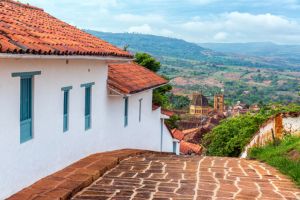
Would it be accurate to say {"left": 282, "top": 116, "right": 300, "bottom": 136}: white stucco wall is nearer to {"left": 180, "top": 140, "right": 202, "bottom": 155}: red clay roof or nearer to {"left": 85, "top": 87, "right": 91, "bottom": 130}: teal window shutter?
{"left": 85, "top": 87, "right": 91, "bottom": 130}: teal window shutter

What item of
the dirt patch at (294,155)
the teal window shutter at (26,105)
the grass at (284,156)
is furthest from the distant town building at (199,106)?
the teal window shutter at (26,105)

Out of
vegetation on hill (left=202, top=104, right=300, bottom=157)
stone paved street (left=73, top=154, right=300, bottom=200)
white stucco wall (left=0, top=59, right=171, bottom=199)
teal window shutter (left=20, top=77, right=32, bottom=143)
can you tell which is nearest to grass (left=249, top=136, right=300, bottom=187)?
stone paved street (left=73, top=154, right=300, bottom=200)

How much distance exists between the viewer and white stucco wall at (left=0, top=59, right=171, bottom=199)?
7.23m

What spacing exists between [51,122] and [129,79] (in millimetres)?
6603

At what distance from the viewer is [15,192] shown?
24.7 ft

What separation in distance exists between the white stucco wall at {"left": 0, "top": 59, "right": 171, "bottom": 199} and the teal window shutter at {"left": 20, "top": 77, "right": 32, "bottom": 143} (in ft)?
0.34

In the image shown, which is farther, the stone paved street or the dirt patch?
the dirt patch

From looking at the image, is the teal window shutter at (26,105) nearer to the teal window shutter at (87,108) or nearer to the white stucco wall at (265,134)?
the teal window shutter at (87,108)

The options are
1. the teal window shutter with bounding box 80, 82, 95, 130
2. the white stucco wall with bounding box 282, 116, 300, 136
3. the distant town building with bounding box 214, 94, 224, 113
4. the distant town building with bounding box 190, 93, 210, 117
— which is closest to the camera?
the teal window shutter with bounding box 80, 82, 95, 130

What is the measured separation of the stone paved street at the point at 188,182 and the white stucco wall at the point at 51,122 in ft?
3.10

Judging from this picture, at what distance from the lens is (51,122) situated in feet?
30.0

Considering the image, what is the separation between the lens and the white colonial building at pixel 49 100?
284 inches

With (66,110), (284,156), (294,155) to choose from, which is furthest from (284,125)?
(66,110)

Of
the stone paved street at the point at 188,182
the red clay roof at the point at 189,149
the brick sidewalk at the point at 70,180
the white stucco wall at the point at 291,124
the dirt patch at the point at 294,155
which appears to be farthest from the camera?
the red clay roof at the point at 189,149
